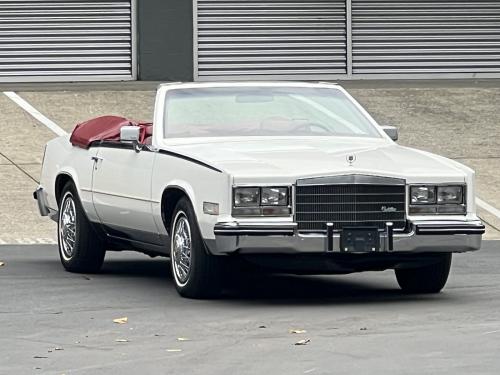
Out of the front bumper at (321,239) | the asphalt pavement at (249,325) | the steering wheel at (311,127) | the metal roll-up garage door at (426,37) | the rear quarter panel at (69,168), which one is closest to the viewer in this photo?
the asphalt pavement at (249,325)

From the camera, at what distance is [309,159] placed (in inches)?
422

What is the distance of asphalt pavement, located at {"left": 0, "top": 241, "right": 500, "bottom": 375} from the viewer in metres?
8.12

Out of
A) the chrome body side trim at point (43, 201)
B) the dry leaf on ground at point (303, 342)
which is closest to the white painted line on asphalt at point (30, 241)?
the chrome body side trim at point (43, 201)

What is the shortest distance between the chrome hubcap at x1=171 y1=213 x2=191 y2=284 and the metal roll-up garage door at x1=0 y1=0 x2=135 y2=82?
45.8 feet

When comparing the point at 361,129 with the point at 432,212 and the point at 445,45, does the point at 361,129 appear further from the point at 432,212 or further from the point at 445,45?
the point at 445,45

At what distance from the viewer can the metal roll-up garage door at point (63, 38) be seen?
80.6 ft

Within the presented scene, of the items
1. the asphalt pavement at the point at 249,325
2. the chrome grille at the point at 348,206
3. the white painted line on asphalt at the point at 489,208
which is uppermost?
the chrome grille at the point at 348,206

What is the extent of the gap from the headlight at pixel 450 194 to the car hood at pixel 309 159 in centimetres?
6

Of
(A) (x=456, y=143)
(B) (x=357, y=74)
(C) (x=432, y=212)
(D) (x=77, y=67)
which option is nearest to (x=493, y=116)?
(A) (x=456, y=143)

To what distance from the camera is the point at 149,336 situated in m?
9.14

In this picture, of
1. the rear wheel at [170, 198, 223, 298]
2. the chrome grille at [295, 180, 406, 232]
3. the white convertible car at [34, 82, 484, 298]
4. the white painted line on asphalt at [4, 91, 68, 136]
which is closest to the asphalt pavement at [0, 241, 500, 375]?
the rear wheel at [170, 198, 223, 298]

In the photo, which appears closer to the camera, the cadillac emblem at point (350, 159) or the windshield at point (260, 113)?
the cadillac emblem at point (350, 159)

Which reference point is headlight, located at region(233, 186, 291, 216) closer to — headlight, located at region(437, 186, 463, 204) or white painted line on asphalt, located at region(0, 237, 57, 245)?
headlight, located at region(437, 186, 463, 204)

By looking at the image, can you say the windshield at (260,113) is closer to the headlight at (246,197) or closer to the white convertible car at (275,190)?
the white convertible car at (275,190)
